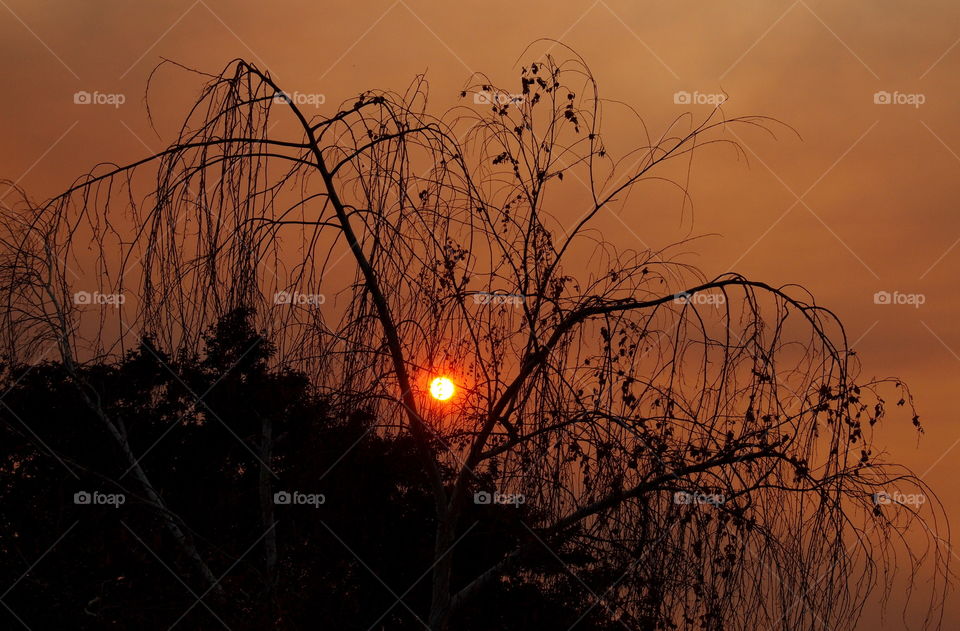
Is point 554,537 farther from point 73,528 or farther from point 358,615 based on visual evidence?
point 358,615

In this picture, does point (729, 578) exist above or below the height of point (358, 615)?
above

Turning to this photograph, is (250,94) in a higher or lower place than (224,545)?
higher

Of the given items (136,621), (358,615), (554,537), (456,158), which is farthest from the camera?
(358,615)

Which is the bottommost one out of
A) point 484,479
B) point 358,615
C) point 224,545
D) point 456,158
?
point 358,615

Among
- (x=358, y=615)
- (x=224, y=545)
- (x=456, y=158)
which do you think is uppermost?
(x=456, y=158)

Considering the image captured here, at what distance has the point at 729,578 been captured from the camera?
4266 mm

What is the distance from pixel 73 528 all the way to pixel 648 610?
24.3ft

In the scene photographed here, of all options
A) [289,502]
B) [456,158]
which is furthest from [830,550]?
[289,502]

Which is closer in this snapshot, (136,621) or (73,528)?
(136,621)

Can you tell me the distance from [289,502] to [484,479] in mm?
6015

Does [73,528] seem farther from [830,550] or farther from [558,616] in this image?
[830,550]

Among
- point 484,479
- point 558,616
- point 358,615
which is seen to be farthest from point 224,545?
point 484,479

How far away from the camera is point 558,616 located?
409 inches

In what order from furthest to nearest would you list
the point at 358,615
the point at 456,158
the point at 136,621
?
the point at 358,615, the point at 136,621, the point at 456,158
